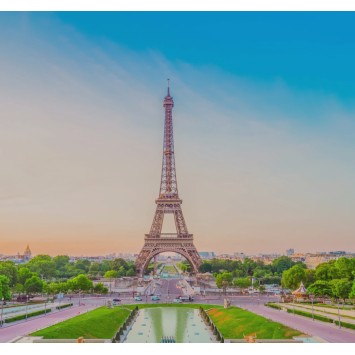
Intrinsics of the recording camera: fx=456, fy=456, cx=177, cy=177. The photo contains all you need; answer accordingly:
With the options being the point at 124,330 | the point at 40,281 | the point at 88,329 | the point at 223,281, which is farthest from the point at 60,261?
the point at 88,329

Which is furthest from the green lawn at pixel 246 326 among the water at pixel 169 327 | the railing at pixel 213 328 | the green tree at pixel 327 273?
the green tree at pixel 327 273

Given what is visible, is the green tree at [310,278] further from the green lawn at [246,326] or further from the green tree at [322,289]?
the green lawn at [246,326]

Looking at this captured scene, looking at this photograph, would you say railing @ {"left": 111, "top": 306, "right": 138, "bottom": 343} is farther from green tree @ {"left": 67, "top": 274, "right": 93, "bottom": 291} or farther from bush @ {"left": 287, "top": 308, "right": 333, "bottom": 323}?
green tree @ {"left": 67, "top": 274, "right": 93, "bottom": 291}

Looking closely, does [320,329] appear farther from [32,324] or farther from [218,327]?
[32,324]

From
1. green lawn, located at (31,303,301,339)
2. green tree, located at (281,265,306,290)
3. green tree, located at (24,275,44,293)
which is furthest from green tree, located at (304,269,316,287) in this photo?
green tree, located at (24,275,44,293)
